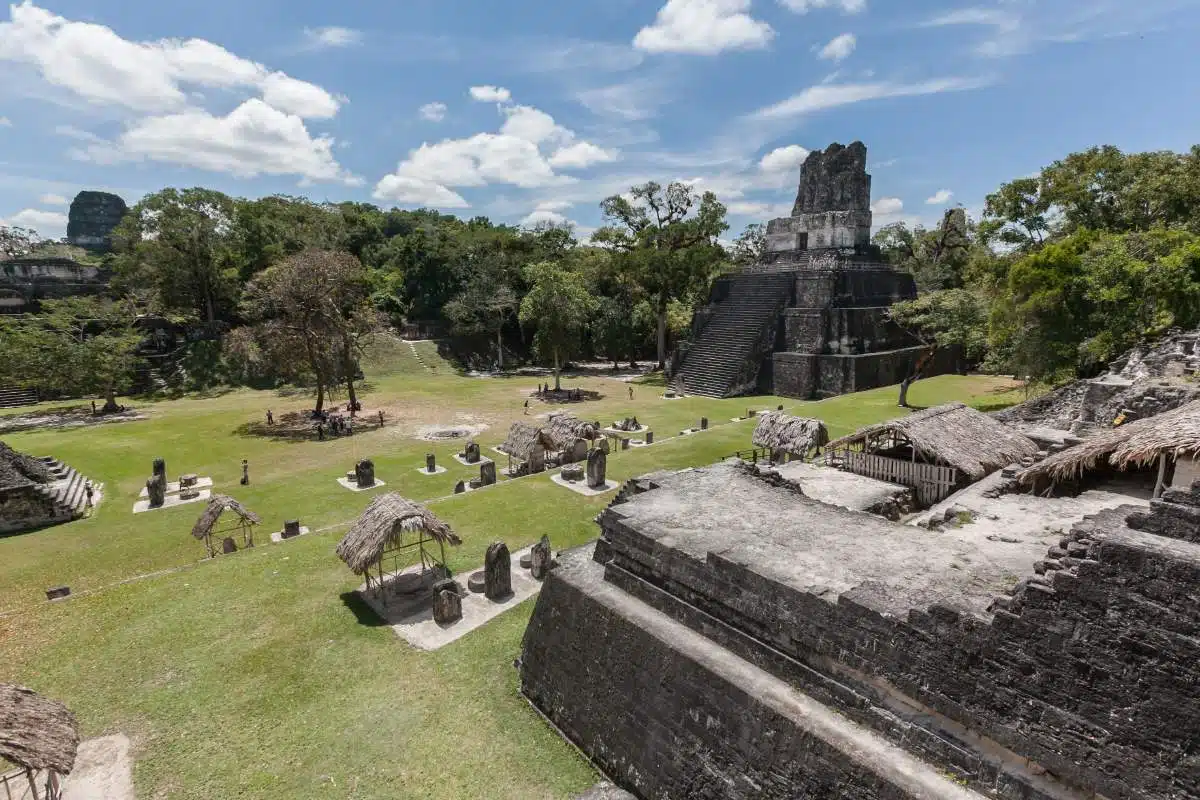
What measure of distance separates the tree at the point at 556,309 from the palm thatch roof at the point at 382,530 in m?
20.0

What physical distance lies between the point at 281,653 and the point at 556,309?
23596 millimetres

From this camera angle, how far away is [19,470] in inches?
586

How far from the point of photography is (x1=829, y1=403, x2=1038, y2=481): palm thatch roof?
12820mm

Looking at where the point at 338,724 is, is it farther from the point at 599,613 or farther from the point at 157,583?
the point at 157,583

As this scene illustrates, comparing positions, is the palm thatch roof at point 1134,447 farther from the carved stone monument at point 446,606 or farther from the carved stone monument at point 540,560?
the carved stone monument at point 446,606

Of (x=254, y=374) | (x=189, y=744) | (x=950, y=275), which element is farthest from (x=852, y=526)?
(x=950, y=275)

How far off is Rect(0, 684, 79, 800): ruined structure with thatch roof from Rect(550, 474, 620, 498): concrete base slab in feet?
34.4

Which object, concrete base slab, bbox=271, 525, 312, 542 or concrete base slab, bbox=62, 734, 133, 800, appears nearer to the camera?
concrete base slab, bbox=62, 734, 133, 800

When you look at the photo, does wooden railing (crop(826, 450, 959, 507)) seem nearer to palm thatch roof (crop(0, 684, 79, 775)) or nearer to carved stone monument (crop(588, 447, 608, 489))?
carved stone monument (crop(588, 447, 608, 489))

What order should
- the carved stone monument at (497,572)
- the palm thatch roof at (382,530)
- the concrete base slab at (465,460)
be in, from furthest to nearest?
the concrete base slab at (465,460)
the carved stone monument at (497,572)
the palm thatch roof at (382,530)

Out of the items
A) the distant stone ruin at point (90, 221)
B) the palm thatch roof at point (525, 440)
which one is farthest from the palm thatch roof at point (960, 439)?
the distant stone ruin at point (90, 221)

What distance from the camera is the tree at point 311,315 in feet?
78.8

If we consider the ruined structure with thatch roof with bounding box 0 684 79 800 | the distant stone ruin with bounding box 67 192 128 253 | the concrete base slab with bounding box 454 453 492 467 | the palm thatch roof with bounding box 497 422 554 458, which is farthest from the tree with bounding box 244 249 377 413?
the distant stone ruin with bounding box 67 192 128 253

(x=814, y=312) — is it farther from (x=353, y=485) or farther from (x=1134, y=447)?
(x=353, y=485)
